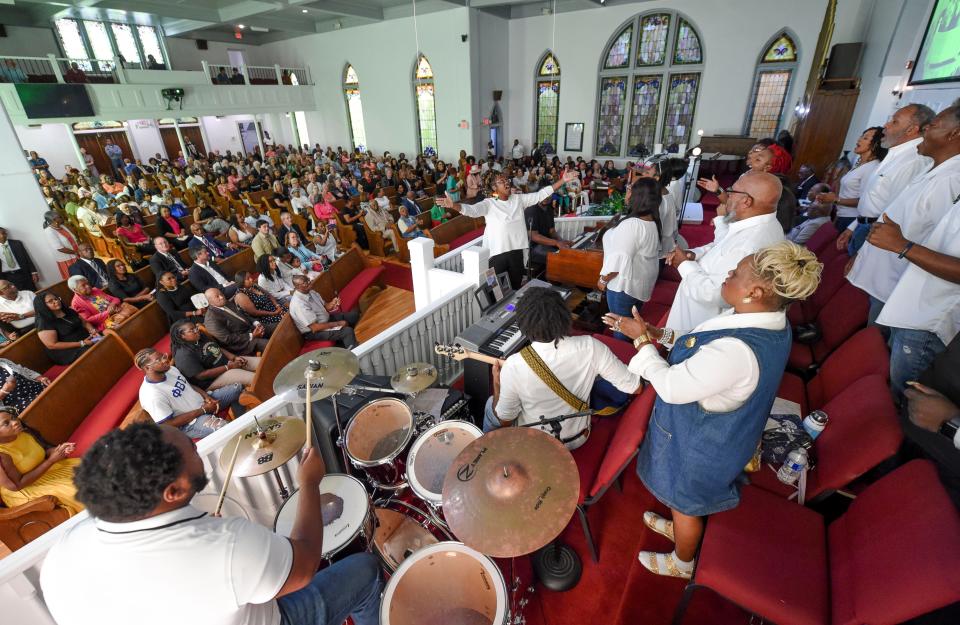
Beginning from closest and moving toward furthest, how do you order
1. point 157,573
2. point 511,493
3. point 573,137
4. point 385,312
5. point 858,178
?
point 157,573
point 511,493
point 858,178
point 385,312
point 573,137

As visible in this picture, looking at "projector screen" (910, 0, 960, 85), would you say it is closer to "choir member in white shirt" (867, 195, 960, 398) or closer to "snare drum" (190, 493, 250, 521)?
"choir member in white shirt" (867, 195, 960, 398)

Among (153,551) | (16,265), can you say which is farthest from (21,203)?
(153,551)

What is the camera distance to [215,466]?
2.04 meters

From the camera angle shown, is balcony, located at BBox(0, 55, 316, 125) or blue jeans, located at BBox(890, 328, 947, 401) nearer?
blue jeans, located at BBox(890, 328, 947, 401)

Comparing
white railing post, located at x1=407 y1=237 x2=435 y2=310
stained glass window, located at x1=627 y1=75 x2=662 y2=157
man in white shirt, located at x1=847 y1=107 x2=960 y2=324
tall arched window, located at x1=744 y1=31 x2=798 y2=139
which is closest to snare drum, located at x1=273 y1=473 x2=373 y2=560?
white railing post, located at x1=407 y1=237 x2=435 y2=310

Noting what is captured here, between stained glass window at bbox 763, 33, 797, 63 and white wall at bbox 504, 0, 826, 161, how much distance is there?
0.75 feet

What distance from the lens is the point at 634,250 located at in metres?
3.07

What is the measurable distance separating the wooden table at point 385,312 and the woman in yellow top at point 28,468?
272 cm

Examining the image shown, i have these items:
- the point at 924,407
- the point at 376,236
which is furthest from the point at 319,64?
the point at 924,407

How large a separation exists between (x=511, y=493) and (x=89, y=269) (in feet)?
21.0

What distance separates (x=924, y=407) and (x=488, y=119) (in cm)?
1419

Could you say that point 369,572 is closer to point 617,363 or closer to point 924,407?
point 617,363

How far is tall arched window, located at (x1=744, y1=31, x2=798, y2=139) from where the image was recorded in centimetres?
1061

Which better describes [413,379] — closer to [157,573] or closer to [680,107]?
[157,573]
